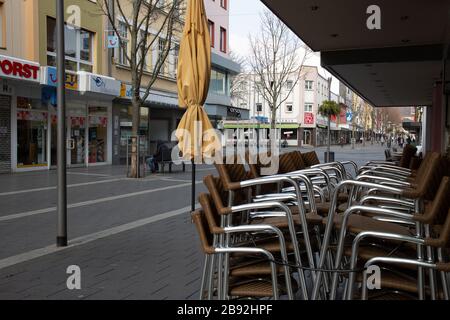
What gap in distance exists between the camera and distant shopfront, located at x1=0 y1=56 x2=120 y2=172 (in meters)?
16.1

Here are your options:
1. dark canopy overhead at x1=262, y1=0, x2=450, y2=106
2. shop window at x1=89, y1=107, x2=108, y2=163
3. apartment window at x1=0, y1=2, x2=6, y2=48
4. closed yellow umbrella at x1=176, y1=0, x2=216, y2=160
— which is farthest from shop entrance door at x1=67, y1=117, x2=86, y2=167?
closed yellow umbrella at x1=176, y1=0, x2=216, y2=160

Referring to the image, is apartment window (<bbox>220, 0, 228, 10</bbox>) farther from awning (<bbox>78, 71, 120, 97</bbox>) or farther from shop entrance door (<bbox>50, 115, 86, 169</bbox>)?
shop entrance door (<bbox>50, 115, 86, 169</bbox>)

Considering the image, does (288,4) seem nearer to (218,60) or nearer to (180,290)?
(180,290)

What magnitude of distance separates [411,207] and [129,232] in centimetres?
398

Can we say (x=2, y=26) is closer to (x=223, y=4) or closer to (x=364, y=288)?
(x=364, y=288)

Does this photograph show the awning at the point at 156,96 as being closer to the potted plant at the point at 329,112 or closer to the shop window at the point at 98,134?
the shop window at the point at 98,134

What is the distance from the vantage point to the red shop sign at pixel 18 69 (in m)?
14.3

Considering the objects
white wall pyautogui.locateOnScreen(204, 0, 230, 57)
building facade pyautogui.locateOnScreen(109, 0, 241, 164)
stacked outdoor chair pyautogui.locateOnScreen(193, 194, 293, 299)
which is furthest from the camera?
white wall pyautogui.locateOnScreen(204, 0, 230, 57)

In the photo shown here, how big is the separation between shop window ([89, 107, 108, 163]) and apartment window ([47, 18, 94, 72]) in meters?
1.97

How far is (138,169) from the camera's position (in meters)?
15.3

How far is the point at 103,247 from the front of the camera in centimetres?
579

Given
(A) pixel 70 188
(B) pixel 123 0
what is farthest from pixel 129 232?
(B) pixel 123 0

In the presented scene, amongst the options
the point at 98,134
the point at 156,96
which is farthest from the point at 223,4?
the point at 98,134

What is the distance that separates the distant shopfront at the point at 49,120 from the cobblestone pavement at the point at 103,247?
5.58 m
